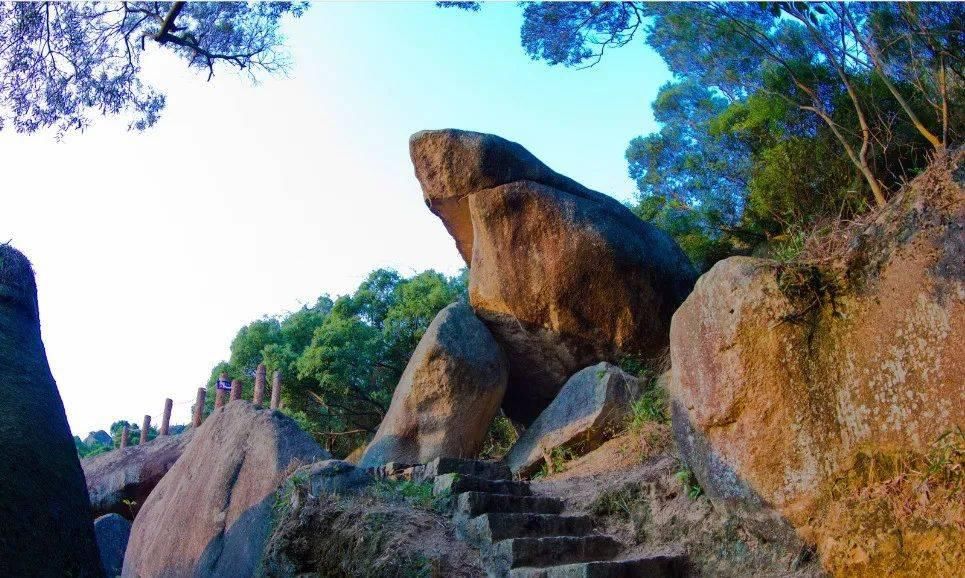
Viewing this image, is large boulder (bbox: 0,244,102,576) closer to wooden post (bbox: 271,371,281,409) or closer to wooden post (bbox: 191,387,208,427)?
wooden post (bbox: 271,371,281,409)

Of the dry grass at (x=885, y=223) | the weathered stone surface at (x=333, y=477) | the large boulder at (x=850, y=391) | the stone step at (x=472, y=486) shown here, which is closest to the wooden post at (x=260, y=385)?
the weathered stone surface at (x=333, y=477)

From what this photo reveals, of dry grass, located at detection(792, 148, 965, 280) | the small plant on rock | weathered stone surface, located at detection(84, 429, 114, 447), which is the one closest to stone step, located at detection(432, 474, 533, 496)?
the small plant on rock

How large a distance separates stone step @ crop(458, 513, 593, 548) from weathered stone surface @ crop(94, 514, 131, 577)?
1083 cm

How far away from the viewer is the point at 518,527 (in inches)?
265

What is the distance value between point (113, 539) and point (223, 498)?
8.16 m

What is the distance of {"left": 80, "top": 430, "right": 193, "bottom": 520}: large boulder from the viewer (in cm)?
1758

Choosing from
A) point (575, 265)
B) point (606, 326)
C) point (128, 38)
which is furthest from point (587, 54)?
point (128, 38)

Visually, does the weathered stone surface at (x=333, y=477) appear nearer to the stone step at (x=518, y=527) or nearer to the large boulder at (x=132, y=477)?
the stone step at (x=518, y=527)

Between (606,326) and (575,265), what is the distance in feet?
3.50

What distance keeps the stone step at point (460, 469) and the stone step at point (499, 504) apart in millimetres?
655

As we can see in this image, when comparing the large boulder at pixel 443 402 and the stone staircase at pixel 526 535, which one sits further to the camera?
the large boulder at pixel 443 402

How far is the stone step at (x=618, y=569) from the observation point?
550 centimetres

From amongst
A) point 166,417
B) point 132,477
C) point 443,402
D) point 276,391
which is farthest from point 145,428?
point 443,402

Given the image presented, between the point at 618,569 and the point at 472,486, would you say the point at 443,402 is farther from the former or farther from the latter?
the point at 618,569
